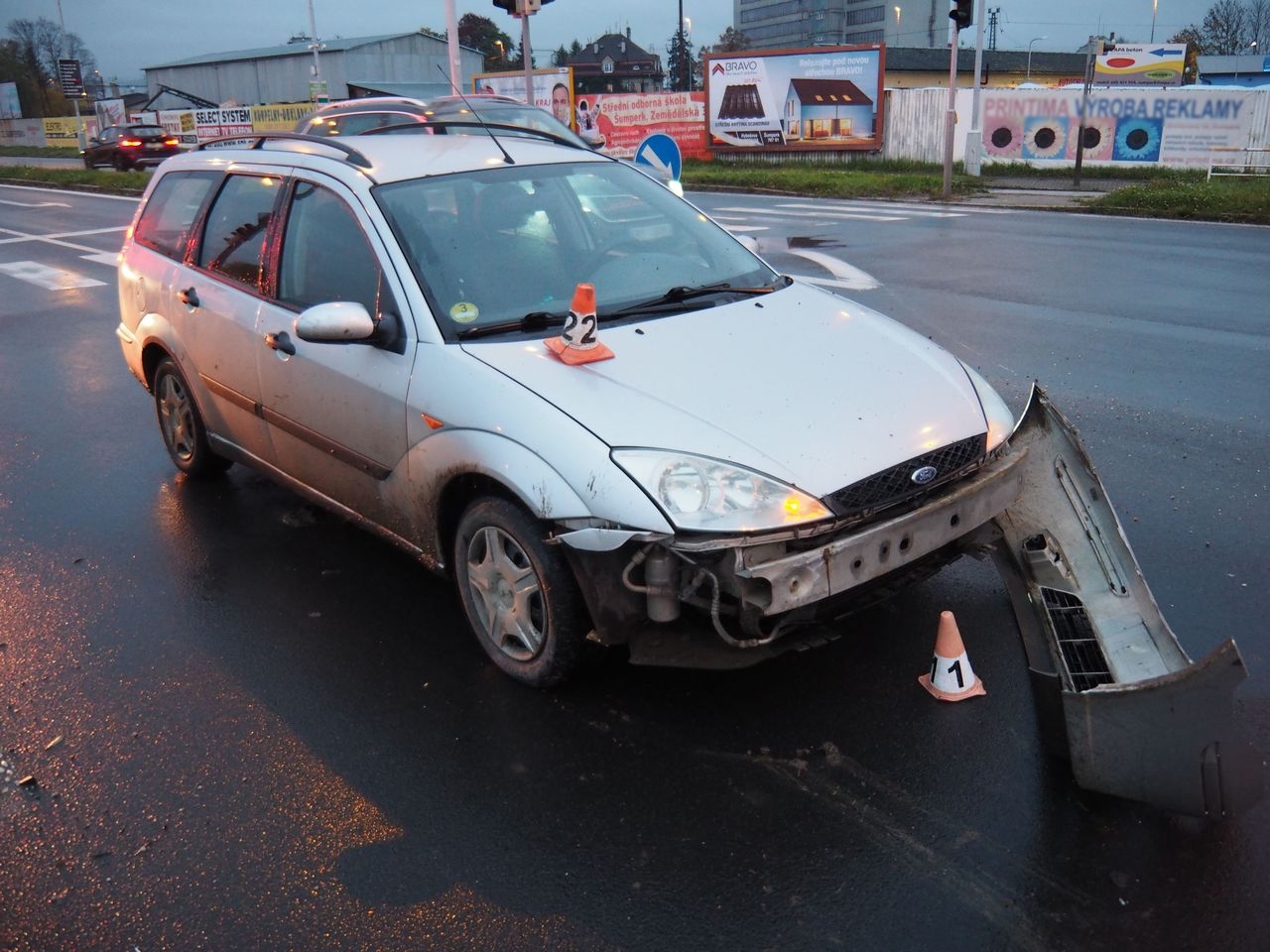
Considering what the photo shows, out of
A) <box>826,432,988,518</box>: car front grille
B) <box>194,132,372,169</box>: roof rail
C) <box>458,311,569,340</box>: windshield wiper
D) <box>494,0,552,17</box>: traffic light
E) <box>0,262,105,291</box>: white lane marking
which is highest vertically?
<box>494,0,552,17</box>: traffic light

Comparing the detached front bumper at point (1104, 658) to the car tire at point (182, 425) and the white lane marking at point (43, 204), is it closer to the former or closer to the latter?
the car tire at point (182, 425)

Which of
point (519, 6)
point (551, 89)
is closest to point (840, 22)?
point (551, 89)

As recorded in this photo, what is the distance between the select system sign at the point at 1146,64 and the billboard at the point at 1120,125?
86.0 feet

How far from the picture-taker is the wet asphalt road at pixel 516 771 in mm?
2805

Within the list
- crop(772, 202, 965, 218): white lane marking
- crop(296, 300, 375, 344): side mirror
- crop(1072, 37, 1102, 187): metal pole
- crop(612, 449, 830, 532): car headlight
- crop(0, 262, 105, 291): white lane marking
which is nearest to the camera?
crop(612, 449, 830, 532): car headlight

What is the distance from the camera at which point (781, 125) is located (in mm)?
31625

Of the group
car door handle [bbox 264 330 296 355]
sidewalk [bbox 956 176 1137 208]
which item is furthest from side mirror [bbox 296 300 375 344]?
sidewalk [bbox 956 176 1137 208]

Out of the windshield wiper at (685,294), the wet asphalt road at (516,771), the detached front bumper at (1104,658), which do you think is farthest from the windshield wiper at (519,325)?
the detached front bumper at (1104,658)

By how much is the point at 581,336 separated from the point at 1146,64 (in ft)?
188

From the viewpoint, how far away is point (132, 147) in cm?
3244

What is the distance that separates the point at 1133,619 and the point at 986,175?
25.1 meters

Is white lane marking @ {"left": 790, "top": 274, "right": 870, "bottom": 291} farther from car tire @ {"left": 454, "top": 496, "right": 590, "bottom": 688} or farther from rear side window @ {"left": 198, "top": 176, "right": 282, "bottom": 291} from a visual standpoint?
car tire @ {"left": 454, "top": 496, "right": 590, "bottom": 688}

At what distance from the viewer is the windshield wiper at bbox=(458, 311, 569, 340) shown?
4.00 meters

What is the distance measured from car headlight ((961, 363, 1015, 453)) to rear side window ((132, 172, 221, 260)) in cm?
379
